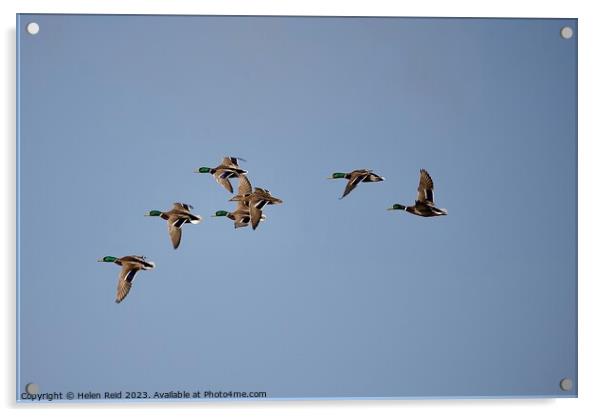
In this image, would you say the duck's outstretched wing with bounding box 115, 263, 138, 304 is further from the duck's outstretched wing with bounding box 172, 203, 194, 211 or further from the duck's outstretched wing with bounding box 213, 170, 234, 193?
the duck's outstretched wing with bounding box 213, 170, 234, 193

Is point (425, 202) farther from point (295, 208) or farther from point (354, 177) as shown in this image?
point (295, 208)

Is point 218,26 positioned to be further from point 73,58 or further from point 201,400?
point 201,400

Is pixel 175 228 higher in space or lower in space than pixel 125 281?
higher

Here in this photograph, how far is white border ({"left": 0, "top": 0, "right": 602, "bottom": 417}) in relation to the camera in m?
1.98

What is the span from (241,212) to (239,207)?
0.05 ft

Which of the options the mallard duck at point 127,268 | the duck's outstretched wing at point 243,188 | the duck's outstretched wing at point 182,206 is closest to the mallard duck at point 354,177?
the duck's outstretched wing at point 243,188

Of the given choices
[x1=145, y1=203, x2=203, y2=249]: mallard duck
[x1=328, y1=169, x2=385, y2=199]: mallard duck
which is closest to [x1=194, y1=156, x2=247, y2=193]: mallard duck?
[x1=145, y1=203, x2=203, y2=249]: mallard duck

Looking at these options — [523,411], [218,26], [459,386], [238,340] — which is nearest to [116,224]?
[238,340]

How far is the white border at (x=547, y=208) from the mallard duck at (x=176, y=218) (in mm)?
402

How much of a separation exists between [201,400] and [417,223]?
733 millimetres

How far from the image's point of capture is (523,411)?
2.01 meters

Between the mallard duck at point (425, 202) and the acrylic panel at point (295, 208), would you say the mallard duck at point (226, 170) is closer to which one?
the acrylic panel at point (295, 208)

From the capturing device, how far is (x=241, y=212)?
1.98m

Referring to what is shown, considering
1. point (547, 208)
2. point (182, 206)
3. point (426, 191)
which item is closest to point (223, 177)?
point (182, 206)
